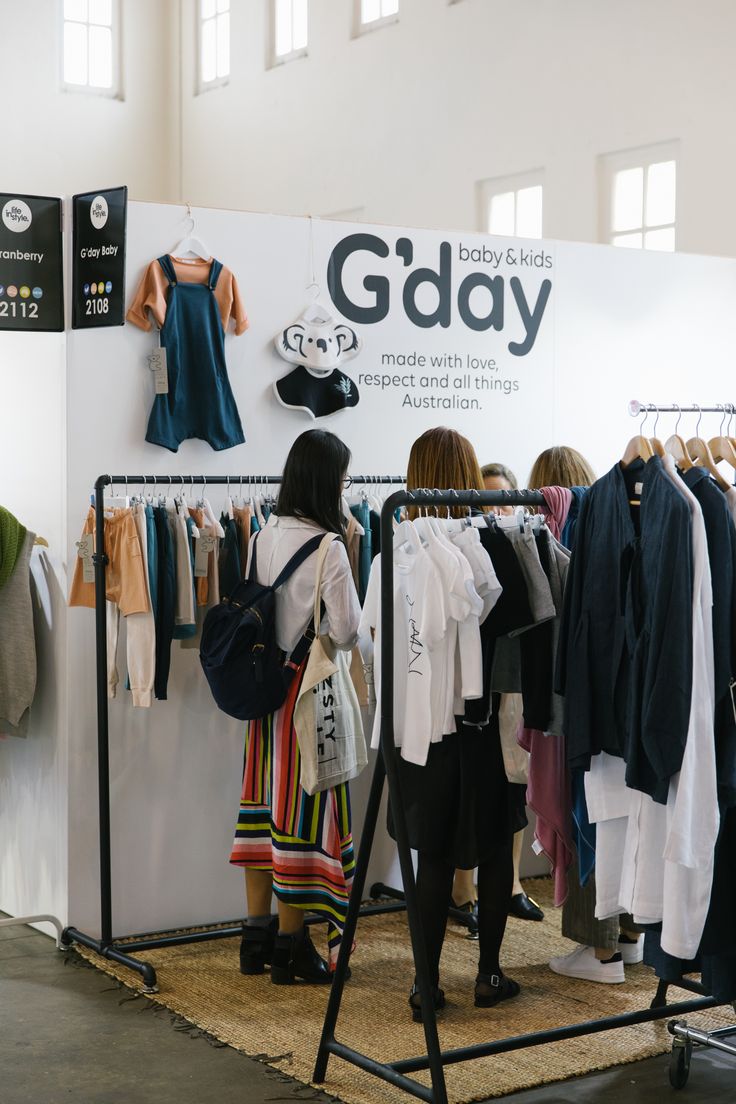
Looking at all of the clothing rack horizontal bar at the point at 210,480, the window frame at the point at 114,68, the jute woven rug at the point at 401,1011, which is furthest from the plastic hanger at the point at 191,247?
the window frame at the point at 114,68

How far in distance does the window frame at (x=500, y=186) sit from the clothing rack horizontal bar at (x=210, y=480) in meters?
3.49

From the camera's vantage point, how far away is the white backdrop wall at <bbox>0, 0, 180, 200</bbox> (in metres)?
10.5

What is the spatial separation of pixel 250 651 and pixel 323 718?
0.29 m

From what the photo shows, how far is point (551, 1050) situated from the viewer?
3.74 metres

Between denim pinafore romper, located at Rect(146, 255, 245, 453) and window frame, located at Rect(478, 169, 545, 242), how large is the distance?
3645 mm

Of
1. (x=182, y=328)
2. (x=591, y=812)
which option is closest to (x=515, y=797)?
(x=591, y=812)

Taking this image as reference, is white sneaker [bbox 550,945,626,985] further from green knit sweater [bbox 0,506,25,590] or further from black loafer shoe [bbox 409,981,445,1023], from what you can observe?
green knit sweater [bbox 0,506,25,590]

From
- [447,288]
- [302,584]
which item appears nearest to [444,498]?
[302,584]

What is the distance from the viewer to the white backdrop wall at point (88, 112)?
10.5 m

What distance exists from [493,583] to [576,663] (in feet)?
1.02

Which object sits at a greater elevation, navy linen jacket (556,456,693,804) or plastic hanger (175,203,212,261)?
plastic hanger (175,203,212,261)

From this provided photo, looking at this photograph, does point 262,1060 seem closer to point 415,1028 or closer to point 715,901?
point 415,1028

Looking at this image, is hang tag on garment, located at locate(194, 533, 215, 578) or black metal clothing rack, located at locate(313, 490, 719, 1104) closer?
black metal clothing rack, located at locate(313, 490, 719, 1104)

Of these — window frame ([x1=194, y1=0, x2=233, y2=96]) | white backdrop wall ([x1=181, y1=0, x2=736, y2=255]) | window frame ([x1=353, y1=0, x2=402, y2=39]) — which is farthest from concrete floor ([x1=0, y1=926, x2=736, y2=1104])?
window frame ([x1=194, y1=0, x2=233, y2=96])
